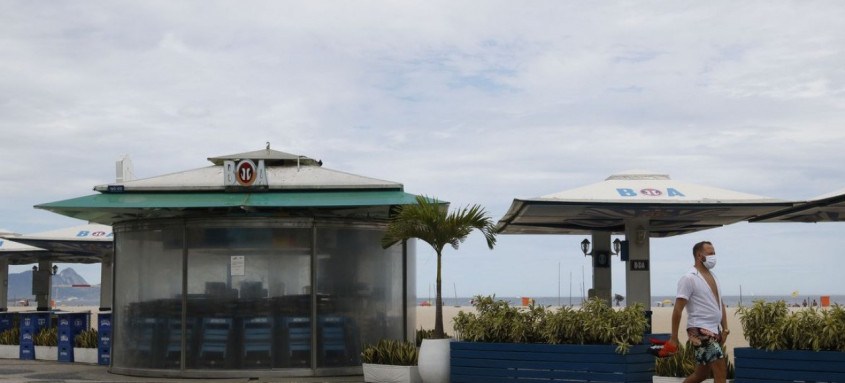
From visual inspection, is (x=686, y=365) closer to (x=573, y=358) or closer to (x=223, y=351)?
(x=573, y=358)

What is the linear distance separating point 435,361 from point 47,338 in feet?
37.4

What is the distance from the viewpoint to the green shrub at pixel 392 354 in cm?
1711

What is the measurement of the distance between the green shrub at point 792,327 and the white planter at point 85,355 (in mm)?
14090

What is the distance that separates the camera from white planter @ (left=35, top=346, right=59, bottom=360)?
78.5 ft

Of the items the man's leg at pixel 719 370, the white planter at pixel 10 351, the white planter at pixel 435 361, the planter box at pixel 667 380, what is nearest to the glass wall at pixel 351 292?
the white planter at pixel 435 361

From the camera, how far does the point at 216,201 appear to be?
18578mm

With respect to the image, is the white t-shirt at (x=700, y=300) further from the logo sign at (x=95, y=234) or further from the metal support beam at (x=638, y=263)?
the logo sign at (x=95, y=234)

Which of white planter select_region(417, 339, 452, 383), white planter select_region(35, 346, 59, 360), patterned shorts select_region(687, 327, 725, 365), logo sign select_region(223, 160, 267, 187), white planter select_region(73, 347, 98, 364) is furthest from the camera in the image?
white planter select_region(35, 346, 59, 360)

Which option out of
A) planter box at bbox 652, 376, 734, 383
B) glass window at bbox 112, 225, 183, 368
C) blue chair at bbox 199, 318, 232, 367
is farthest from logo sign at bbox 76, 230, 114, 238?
planter box at bbox 652, 376, 734, 383

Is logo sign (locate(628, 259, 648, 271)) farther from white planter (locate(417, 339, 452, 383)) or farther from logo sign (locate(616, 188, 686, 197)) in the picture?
white planter (locate(417, 339, 452, 383))

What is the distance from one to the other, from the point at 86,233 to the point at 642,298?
15.3 m

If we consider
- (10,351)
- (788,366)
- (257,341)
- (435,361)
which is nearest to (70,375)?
(257,341)

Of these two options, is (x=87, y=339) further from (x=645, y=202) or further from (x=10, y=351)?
(x=645, y=202)

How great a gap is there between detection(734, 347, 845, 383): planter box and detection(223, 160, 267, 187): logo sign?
29.7 ft
